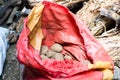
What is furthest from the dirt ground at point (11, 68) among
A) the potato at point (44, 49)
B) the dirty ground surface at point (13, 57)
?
the potato at point (44, 49)

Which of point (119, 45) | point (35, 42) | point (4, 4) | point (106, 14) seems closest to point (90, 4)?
point (106, 14)

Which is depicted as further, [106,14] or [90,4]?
[90,4]

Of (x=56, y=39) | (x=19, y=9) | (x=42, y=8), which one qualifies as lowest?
(x=19, y=9)

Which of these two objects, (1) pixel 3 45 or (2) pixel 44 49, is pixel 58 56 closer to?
(2) pixel 44 49

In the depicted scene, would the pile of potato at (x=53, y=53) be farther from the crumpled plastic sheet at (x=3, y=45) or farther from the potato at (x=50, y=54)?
the crumpled plastic sheet at (x=3, y=45)

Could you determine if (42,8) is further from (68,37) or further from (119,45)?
(119,45)

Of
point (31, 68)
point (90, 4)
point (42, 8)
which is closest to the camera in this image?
point (31, 68)
